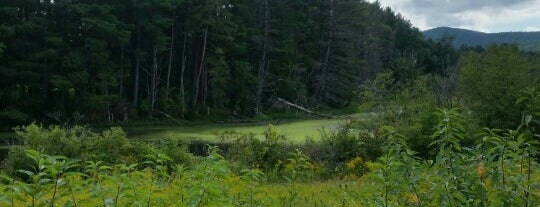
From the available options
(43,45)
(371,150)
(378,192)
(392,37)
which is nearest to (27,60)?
(43,45)

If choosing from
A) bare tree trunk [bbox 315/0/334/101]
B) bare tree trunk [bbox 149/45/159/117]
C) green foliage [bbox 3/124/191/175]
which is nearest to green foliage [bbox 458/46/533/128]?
green foliage [bbox 3/124/191/175]

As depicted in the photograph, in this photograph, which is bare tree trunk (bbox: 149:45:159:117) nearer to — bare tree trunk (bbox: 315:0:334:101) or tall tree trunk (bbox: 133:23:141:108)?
tall tree trunk (bbox: 133:23:141:108)

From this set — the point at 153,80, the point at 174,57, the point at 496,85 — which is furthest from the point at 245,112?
the point at 496,85

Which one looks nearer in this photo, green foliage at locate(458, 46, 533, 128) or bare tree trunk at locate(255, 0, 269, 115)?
green foliage at locate(458, 46, 533, 128)

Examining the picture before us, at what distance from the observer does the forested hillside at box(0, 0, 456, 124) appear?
3675 centimetres

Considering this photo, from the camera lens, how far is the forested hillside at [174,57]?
121 feet

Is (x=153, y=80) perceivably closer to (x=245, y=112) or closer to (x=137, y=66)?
(x=137, y=66)

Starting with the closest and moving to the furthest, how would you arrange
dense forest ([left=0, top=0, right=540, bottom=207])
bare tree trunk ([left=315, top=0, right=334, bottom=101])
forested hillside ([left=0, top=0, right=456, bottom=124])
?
dense forest ([left=0, top=0, right=540, bottom=207])
forested hillside ([left=0, top=0, right=456, bottom=124])
bare tree trunk ([left=315, top=0, right=334, bottom=101])

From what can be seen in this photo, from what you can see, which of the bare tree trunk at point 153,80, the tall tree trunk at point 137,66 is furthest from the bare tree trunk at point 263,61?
the tall tree trunk at point 137,66

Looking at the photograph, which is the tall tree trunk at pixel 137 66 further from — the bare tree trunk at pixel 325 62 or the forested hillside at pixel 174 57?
the bare tree trunk at pixel 325 62

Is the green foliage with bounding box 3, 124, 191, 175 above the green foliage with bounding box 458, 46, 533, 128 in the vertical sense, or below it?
below

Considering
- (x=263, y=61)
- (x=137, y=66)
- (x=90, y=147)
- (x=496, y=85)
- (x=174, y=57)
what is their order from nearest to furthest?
(x=90, y=147)
(x=496, y=85)
(x=137, y=66)
(x=174, y=57)
(x=263, y=61)

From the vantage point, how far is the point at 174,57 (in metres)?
46.7

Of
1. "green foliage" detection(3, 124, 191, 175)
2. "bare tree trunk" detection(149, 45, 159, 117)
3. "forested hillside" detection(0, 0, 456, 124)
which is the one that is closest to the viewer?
"green foliage" detection(3, 124, 191, 175)
